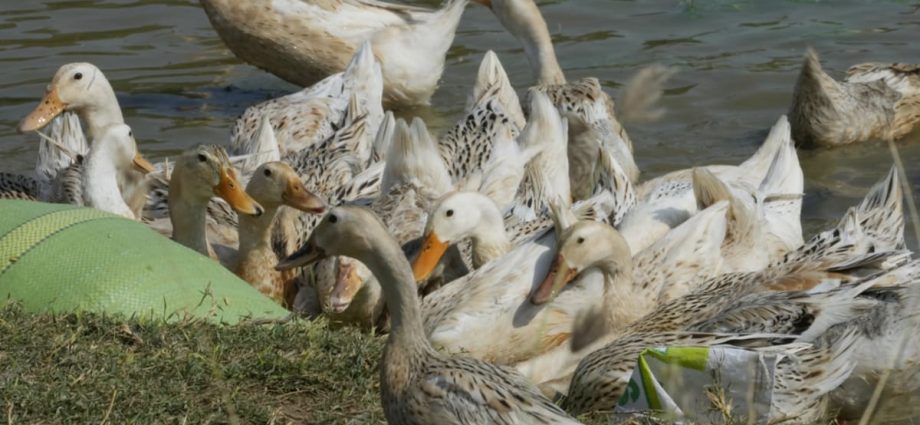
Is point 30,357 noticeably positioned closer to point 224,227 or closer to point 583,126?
point 224,227

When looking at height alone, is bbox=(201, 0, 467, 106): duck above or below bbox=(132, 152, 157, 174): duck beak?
below

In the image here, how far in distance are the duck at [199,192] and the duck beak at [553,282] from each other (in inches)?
56.8

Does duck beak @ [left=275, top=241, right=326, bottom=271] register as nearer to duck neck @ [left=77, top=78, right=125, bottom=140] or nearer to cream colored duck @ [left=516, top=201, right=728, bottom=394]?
cream colored duck @ [left=516, top=201, right=728, bottom=394]

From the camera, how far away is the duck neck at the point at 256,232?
7602 mm

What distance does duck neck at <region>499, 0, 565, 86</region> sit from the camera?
431 inches

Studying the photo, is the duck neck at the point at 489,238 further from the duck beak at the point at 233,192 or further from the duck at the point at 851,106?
the duck at the point at 851,106

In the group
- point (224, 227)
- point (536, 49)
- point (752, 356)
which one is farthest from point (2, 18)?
point (752, 356)

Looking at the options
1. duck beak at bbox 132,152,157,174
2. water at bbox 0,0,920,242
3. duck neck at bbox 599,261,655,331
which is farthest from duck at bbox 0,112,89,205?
duck neck at bbox 599,261,655,331

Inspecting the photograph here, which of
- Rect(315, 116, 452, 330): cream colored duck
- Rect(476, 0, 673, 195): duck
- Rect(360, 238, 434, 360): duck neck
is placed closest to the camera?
Rect(360, 238, 434, 360): duck neck

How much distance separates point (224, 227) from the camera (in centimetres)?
841

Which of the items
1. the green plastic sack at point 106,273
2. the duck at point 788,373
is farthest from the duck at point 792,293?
the green plastic sack at point 106,273

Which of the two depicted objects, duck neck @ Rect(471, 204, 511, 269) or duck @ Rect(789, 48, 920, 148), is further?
duck @ Rect(789, 48, 920, 148)

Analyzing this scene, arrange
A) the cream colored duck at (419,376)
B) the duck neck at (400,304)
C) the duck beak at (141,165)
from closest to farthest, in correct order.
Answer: the cream colored duck at (419,376)
the duck neck at (400,304)
the duck beak at (141,165)

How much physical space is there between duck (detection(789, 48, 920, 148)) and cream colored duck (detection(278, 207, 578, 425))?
5674mm
